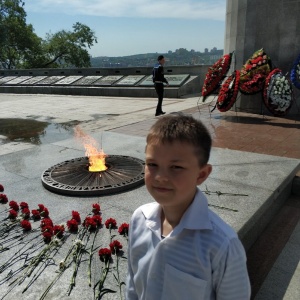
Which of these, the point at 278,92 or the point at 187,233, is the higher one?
the point at 187,233

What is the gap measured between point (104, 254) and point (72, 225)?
2.00ft

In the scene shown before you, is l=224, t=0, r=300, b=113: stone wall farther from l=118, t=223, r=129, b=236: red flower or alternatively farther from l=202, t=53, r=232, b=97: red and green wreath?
l=118, t=223, r=129, b=236: red flower

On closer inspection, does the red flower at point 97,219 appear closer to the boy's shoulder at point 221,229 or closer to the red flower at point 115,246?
the red flower at point 115,246

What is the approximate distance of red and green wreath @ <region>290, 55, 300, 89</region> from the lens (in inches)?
322

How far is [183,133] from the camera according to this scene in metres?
1.28

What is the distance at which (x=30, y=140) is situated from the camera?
721 centimetres

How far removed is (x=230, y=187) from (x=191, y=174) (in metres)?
2.59

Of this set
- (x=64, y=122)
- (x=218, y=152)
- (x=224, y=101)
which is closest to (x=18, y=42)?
(x=64, y=122)

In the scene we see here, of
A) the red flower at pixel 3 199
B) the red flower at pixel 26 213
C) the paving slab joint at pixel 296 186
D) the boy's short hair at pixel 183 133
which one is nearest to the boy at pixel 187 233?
the boy's short hair at pixel 183 133

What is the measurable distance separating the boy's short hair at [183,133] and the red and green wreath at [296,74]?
26.1 feet

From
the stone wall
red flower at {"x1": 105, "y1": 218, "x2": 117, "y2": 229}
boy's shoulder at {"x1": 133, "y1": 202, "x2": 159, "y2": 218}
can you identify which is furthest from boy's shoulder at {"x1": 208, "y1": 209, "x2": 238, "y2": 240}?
the stone wall

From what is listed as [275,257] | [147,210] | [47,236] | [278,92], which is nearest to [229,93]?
[278,92]

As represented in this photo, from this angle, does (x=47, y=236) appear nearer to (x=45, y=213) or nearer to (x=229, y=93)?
(x=45, y=213)

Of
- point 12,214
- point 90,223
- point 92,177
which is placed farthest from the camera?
point 92,177
